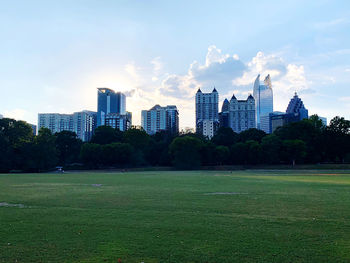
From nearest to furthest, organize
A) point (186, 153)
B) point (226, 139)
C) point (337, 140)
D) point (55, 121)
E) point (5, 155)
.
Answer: point (5, 155), point (337, 140), point (186, 153), point (226, 139), point (55, 121)

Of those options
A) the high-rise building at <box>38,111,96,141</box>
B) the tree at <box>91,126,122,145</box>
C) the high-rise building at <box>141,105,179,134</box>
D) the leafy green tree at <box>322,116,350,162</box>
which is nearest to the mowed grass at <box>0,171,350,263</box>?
the leafy green tree at <box>322,116,350,162</box>

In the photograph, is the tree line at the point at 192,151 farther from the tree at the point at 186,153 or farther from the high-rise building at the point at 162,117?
the high-rise building at the point at 162,117

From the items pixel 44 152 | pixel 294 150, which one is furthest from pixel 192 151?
pixel 44 152

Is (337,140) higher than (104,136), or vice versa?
(104,136)

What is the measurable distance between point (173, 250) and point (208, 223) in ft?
9.40

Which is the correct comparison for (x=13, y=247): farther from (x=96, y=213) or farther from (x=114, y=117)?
(x=114, y=117)

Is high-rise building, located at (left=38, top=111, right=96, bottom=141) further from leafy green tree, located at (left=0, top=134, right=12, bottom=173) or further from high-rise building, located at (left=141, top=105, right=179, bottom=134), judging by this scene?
leafy green tree, located at (left=0, top=134, right=12, bottom=173)

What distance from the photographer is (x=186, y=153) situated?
82625mm

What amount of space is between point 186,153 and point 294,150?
27.7 metres

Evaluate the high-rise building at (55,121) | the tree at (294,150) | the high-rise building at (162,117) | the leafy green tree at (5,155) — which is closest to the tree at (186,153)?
the tree at (294,150)

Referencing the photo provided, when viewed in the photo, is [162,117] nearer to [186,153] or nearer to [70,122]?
[70,122]

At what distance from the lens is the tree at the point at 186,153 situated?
271 feet

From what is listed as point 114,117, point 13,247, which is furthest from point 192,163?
point 114,117

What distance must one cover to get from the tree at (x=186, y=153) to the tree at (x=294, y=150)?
73.2ft
